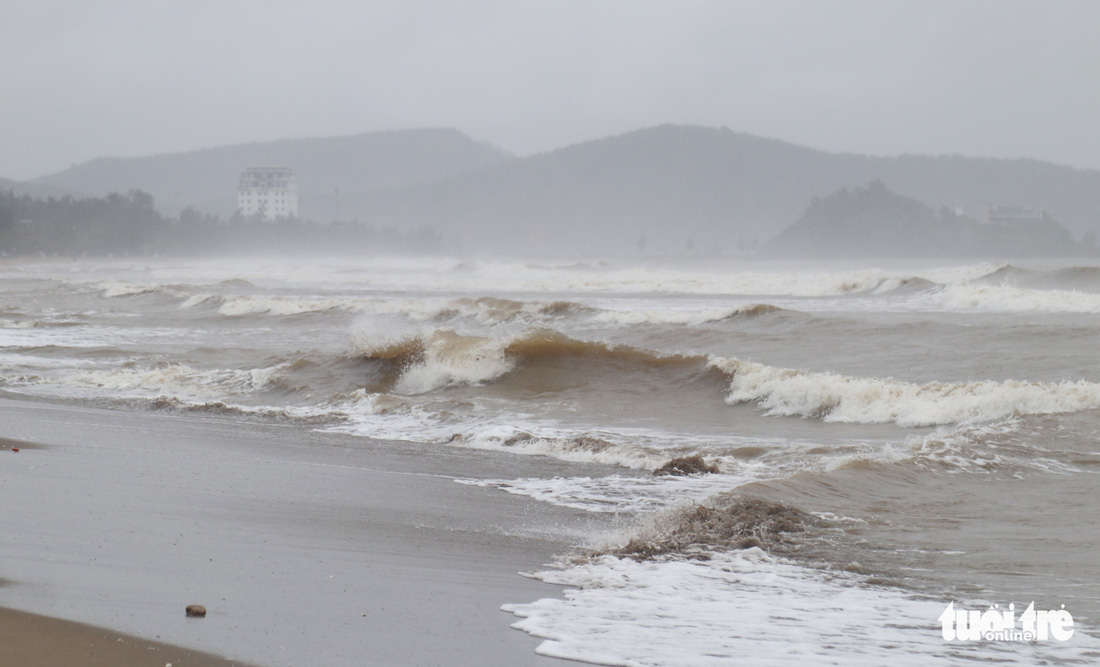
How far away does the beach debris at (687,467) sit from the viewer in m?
7.83

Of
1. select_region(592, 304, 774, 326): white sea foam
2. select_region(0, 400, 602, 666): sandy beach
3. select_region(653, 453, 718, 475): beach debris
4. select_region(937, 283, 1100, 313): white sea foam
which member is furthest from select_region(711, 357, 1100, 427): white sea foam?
select_region(937, 283, 1100, 313): white sea foam

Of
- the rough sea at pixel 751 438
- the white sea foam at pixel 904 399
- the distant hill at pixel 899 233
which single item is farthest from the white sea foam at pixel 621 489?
the distant hill at pixel 899 233

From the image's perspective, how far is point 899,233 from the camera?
181 meters

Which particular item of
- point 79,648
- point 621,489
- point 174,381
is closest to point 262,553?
point 79,648

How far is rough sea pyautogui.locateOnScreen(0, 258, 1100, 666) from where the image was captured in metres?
4.20

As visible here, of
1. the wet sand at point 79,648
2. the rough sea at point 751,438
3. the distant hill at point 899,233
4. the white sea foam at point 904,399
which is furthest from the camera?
the distant hill at point 899,233

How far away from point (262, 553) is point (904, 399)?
8033mm

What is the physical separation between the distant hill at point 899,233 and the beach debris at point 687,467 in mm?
168514

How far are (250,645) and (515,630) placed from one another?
110 cm

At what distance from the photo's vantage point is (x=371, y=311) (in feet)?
91.5

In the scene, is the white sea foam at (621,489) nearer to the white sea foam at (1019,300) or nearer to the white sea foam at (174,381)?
the white sea foam at (174,381)

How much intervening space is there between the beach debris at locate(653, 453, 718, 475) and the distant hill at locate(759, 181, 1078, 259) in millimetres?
168514

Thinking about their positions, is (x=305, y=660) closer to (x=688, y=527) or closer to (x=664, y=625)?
(x=664, y=625)

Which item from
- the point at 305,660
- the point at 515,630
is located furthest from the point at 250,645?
the point at 515,630
